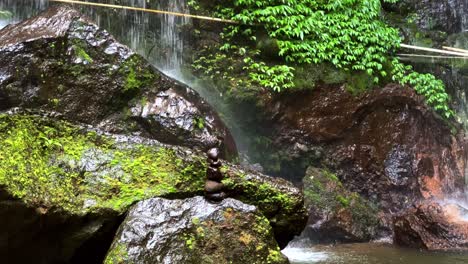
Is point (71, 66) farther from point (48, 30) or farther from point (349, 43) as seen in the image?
point (349, 43)

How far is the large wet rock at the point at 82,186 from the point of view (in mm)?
3445

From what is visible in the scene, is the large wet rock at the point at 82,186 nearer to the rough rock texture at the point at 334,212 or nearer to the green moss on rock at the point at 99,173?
the green moss on rock at the point at 99,173

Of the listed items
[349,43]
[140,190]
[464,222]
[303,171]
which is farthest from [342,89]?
[140,190]

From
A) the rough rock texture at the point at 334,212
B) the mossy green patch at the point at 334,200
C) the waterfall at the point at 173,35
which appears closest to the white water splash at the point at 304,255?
the rough rock texture at the point at 334,212

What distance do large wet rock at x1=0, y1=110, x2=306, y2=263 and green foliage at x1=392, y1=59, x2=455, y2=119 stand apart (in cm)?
683

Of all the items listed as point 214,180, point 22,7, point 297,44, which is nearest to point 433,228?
point 297,44

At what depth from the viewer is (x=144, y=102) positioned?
6.24 metres

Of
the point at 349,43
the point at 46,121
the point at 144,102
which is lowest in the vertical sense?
the point at 46,121

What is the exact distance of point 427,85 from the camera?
10297mm

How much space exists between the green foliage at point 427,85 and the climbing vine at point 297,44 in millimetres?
21

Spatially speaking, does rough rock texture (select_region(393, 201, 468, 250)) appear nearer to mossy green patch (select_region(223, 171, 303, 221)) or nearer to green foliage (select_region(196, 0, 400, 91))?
green foliage (select_region(196, 0, 400, 91))

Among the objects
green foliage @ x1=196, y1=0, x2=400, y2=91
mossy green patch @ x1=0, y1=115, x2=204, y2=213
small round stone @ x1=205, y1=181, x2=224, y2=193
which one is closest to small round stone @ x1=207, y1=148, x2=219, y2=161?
small round stone @ x1=205, y1=181, x2=224, y2=193

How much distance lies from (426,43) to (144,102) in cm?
818

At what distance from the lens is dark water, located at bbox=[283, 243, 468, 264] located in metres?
6.08
